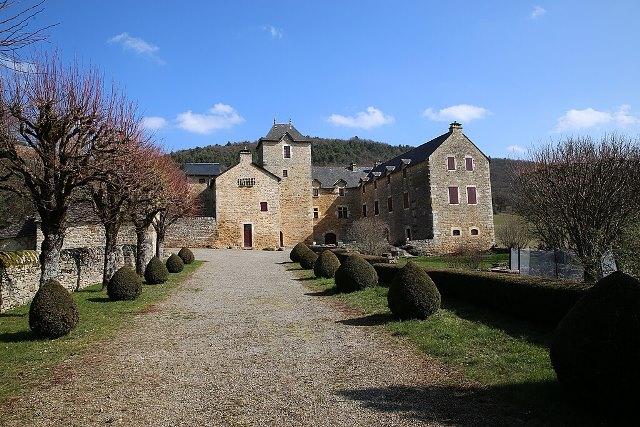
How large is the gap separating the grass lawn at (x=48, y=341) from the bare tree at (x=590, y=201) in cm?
1222

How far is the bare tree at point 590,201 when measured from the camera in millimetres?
13538

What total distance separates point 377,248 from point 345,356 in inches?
823

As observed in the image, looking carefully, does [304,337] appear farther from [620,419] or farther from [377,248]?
[377,248]

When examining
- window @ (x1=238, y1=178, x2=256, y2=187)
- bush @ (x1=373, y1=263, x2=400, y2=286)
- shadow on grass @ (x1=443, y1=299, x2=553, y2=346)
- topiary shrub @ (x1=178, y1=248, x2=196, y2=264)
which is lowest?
shadow on grass @ (x1=443, y1=299, x2=553, y2=346)

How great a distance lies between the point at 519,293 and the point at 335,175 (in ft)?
131

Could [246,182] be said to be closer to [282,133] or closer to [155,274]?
[282,133]

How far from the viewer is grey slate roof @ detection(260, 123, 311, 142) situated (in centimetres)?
4384

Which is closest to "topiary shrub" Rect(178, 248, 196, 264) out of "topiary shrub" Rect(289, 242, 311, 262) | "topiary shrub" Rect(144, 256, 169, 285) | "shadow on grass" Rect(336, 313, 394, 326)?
"topiary shrub" Rect(289, 242, 311, 262)

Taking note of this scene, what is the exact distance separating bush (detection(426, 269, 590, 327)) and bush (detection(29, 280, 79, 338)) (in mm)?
9069

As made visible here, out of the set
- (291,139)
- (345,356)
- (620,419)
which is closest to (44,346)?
(345,356)

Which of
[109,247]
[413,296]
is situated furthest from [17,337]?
[413,296]

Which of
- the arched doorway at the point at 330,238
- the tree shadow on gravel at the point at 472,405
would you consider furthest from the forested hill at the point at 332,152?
the tree shadow on gravel at the point at 472,405

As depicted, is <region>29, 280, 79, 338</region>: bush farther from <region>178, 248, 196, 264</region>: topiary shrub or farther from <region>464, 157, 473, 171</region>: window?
<region>464, 157, 473, 171</region>: window

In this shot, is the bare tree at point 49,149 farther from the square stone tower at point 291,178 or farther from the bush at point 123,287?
the square stone tower at point 291,178
